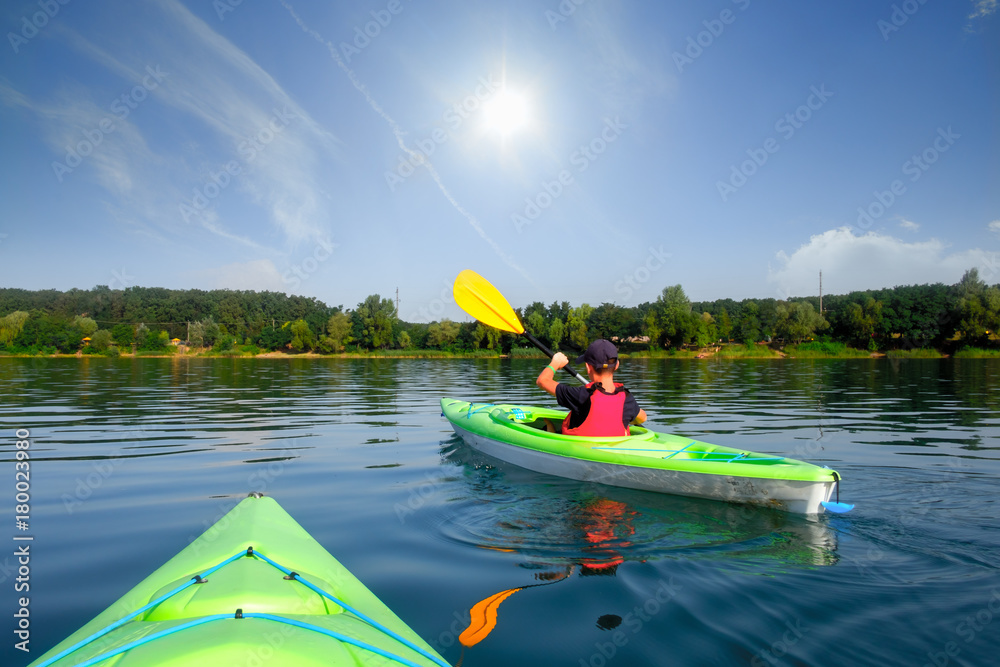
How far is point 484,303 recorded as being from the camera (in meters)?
A: 8.13

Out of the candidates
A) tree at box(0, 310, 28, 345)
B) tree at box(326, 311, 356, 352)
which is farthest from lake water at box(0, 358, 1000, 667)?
tree at box(0, 310, 28, 345)

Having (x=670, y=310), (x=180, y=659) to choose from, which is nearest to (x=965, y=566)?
(x=180, y=659)

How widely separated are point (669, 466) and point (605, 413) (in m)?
0.95

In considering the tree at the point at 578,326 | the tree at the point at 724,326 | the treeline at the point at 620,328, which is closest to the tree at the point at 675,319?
the treeline at the point at 620,328

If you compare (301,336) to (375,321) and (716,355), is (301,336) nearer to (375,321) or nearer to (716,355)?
(375,321)

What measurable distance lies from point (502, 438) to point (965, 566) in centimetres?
464

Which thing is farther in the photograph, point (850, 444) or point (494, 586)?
point (850, 444)

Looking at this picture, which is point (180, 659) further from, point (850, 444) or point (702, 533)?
point (850, 444)

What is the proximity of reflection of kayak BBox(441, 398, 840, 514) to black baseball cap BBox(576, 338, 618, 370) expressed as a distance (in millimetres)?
858

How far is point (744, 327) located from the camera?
189 ft

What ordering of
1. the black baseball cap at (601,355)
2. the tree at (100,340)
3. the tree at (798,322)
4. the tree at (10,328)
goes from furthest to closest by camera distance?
the tree at (100,340) → the tree at (798,322) → the tree at (10,328) → the black baseball cap at (601,355)

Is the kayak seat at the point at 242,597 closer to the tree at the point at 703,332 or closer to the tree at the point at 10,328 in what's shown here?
the tree at the point at 703,332

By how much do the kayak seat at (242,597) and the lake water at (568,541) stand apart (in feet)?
2.78

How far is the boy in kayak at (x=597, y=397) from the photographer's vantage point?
564 cm
